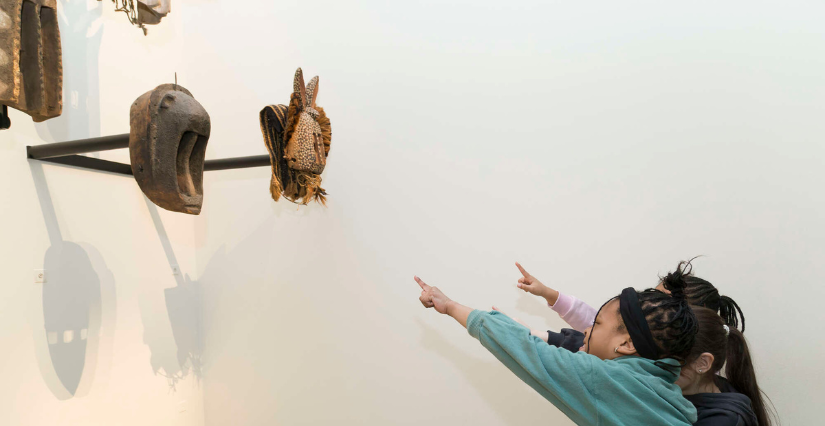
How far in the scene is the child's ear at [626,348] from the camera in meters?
1.04

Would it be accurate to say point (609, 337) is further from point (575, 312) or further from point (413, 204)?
point (413, 204)

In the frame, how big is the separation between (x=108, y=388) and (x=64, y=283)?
1.32 feet

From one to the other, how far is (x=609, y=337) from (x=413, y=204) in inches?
35.8

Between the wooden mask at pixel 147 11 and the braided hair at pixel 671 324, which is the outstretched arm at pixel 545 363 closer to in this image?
the braided hair at pixel 671 324

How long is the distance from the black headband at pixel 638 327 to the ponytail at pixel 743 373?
14.8 inches

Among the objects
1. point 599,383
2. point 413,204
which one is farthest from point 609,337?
point 413,204

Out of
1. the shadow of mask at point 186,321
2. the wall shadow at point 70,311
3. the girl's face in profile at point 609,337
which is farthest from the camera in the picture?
the shadow of mask at point 186,321

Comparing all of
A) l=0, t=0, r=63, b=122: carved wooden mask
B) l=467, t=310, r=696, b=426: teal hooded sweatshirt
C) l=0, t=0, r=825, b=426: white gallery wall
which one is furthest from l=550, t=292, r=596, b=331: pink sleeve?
l=0, t=0, r=63, b=122: carved wooden mask

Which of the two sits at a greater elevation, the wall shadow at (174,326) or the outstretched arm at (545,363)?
the outstretched arm at (545,363)

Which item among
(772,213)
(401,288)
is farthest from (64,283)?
(772,213)

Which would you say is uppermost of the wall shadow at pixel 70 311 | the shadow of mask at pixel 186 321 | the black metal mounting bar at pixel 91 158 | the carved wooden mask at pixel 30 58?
the carved wooden mask at pixel 30 58

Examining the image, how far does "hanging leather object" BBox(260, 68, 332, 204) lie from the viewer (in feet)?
5.05

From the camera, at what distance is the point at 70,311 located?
4.84ft

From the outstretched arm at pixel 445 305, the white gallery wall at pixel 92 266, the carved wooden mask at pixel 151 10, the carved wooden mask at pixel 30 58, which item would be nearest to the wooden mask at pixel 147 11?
the carved wooden mask at pixel 151 10
